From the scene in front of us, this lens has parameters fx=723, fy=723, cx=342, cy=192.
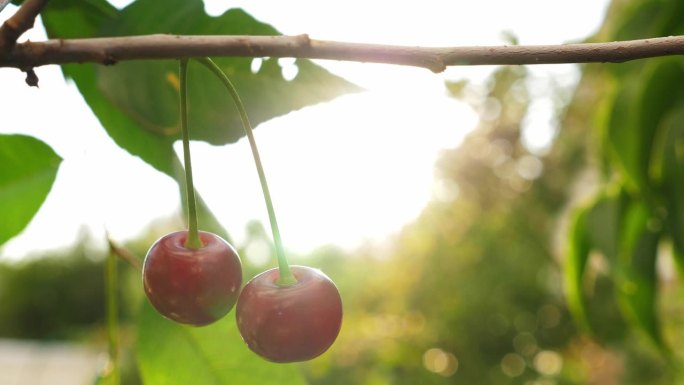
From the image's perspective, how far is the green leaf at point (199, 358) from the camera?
46 centimetres

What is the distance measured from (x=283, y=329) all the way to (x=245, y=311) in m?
0.02

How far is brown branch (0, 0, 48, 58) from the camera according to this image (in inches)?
9.4

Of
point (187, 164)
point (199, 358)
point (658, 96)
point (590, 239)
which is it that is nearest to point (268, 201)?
point (187, 164)

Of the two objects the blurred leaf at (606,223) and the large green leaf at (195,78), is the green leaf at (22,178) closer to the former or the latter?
the large green leaf at (195,78)

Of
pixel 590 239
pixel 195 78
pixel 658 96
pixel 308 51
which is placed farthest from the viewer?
pixel 590 239

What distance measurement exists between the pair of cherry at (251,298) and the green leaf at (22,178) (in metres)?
0.15

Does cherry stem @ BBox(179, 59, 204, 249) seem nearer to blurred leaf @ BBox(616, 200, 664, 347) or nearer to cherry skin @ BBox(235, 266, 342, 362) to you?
cherry skin @ BBox(235, 266, 342, 362)

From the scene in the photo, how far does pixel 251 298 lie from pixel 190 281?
29mm

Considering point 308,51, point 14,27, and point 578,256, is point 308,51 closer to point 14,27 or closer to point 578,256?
point 14,27

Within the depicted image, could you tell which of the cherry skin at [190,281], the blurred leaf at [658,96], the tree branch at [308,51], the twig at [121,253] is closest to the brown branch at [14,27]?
the tree branch at [308,51]

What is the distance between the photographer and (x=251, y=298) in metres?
0.33

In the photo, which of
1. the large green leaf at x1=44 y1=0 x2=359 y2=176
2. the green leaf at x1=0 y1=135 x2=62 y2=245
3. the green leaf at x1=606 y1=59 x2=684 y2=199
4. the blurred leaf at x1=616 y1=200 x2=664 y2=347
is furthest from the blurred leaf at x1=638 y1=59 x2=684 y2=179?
the green leaf at x1=0 y1=135 x2=62 y2=245

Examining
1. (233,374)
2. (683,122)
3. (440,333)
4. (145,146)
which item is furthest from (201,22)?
(440,333)

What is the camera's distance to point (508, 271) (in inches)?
118
